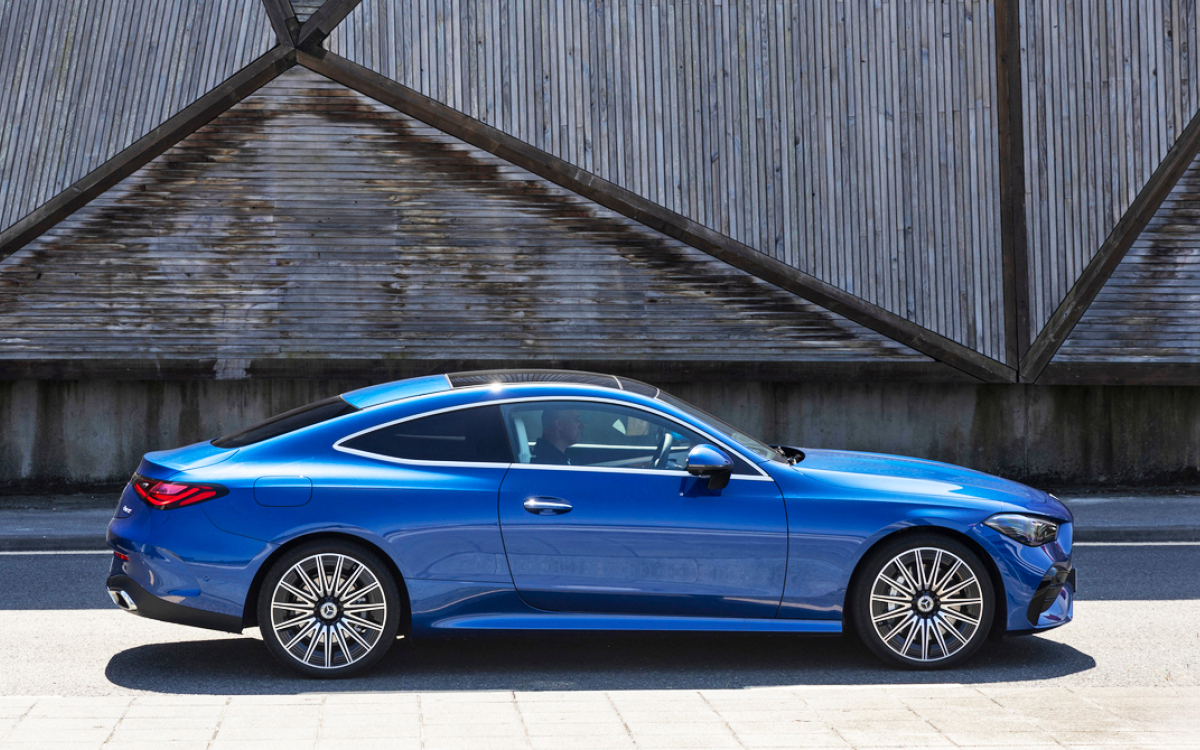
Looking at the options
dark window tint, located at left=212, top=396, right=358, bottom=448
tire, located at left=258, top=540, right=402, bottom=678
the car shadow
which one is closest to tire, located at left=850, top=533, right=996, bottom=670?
the car shadow

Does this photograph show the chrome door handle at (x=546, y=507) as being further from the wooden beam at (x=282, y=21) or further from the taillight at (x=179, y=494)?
the wooden beam at (x=282, y=21)

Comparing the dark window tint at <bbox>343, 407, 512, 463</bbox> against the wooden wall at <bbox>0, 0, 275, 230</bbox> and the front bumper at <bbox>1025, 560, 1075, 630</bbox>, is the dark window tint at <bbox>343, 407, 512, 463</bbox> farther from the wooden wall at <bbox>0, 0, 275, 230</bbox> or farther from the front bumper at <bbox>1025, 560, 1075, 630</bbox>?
the wooden wall at <bbox>0, 0, 275, 230</bbox>

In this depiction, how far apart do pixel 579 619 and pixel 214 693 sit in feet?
5.70

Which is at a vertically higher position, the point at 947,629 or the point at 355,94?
the point at 355,94

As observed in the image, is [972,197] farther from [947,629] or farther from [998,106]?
[947,629]

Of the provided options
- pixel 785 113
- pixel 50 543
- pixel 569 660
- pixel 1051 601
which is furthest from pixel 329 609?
pixel 785 113

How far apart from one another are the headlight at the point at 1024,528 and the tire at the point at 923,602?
0.19 meters

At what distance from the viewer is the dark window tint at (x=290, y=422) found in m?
5.82

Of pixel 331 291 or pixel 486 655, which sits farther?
pixel 331 291

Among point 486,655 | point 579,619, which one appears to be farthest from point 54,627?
point 579,619

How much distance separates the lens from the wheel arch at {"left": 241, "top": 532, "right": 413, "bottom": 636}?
17.9 feet

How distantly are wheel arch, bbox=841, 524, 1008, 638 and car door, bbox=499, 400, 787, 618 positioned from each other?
1.26ft

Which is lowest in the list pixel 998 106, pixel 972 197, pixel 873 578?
pixel 873 578

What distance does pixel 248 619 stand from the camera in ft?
18.1
